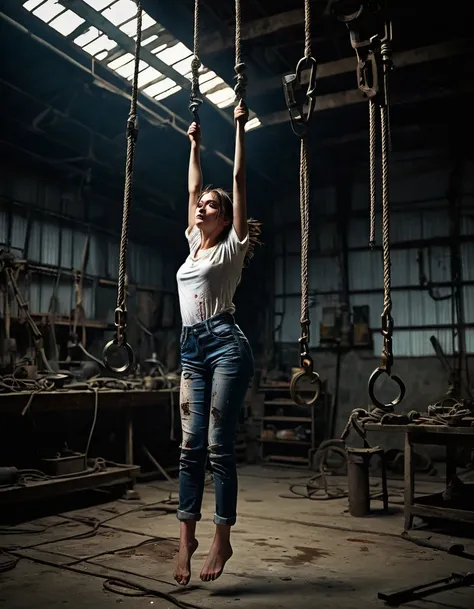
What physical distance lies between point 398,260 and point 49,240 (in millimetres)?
5095

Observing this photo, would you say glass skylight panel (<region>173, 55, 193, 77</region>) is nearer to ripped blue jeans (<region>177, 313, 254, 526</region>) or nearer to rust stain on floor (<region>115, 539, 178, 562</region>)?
ripped blue jeans (<region>177, 313, 254, 526</region>)

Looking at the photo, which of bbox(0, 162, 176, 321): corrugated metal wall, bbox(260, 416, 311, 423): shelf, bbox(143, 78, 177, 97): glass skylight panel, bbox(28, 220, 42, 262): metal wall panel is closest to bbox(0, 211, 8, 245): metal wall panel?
bbox(0, 162, 176, 321): corrugated metal wall

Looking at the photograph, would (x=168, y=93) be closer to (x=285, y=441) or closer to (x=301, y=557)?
(x=285, y=441)

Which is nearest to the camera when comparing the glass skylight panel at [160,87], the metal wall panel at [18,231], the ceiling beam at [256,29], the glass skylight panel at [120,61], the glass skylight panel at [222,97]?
the ceiling beam at [256,29]

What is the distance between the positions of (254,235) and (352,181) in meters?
6.85

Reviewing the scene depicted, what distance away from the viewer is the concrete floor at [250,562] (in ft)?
9.12

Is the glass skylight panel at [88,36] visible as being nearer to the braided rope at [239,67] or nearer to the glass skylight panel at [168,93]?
the glass skylight panel at [168,93]

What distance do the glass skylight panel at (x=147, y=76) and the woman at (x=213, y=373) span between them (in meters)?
4.82

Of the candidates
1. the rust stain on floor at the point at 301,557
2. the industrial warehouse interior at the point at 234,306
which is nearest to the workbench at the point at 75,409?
the industrial warehouse interior at the point at 234,306

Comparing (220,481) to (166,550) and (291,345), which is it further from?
(291,345)

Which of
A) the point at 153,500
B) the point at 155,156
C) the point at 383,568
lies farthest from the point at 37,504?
the point at 155,156

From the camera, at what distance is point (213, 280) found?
2.81 m

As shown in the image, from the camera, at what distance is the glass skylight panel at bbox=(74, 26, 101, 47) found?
6158 millimetres

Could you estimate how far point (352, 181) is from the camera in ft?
31.8
